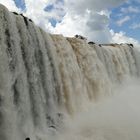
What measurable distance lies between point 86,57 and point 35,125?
8904 mm

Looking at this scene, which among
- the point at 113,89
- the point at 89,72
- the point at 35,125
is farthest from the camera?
the point at 113,89

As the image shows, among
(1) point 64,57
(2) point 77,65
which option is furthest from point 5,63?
(2) point 77,65

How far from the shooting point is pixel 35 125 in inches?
609

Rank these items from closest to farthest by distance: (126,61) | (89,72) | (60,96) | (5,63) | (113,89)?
1. (5,63)
2. (60,96)
3. (89,72)
4. (113,89)
5. (126,61)

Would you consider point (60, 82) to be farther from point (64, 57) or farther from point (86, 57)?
point (86, 57)

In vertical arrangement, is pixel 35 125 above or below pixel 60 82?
below

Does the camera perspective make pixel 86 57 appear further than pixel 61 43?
Yes

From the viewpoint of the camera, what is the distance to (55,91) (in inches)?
717

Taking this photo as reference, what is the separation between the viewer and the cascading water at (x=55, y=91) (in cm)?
1419

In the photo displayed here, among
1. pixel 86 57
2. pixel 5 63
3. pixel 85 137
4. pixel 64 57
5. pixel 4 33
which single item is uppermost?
pixel 86 57

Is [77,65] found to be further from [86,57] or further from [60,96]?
[60,96]

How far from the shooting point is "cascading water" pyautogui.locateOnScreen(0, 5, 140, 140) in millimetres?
→ 14188

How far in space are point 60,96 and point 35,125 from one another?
10.9 ft

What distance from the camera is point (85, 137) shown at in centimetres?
1623
